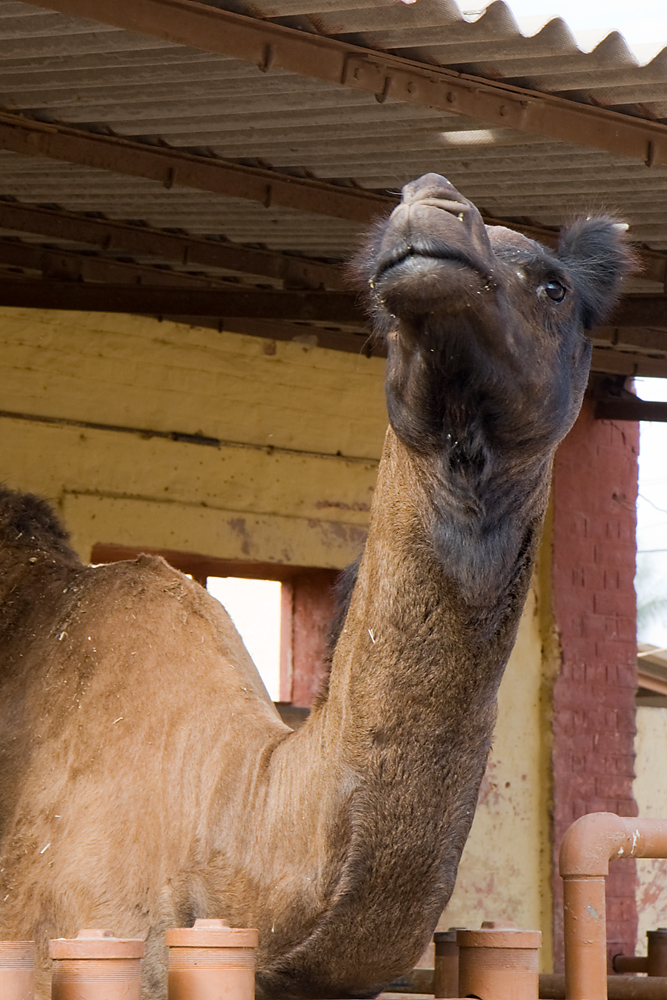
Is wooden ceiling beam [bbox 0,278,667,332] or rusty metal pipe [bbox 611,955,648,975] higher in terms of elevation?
wooden ceiling beam [bbox 0,278,667,332]

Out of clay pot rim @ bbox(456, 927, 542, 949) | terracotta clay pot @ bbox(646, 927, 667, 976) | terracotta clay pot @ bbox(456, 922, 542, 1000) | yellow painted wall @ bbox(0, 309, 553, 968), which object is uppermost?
yellow painted wall @ bbox(0, 309, 553, 968)

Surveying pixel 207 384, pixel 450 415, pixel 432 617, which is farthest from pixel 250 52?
pixel 207 384

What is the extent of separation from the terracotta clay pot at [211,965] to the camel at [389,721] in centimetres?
51

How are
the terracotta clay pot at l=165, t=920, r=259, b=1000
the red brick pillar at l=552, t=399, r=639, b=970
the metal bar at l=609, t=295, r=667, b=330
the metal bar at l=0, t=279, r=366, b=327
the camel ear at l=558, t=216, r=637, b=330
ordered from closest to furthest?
the terracotta clay pot at l=165, t=920, r=259, b=1000, the camel ear at l=558, t=216, r=637, b=330, the metal bar at l=609, t=295, r=667, b=330, the metal bar at l=0, t=279, r=366, b=327, the red brick pillar at l=552, t=399, r=639, b=970

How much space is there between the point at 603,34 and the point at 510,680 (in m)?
4.89

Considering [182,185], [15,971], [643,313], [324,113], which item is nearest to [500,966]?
[15,971]

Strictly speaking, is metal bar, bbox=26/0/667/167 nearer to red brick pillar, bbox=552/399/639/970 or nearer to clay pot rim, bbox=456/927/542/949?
clay pot rim, bbox=456/927/542/949

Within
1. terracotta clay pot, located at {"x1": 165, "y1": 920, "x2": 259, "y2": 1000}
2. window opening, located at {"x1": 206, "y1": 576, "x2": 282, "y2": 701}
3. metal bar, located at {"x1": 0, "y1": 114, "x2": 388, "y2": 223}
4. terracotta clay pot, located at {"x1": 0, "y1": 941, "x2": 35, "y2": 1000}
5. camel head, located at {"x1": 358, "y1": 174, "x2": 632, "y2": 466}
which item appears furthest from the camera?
window opening, located at {"x1": 206, "y1": 576, "x2": 282, "y2": 701}

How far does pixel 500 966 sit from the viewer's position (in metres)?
2.98

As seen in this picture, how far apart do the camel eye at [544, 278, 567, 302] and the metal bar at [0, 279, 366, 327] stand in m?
3.38

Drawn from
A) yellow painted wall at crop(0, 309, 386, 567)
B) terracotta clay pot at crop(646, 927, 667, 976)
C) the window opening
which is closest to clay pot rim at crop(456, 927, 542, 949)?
terracotta clay pot at crop(646, 927, 667, 976)

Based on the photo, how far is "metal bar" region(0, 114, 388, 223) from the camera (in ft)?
17.0

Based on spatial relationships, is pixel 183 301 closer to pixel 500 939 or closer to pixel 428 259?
pixel 428 259

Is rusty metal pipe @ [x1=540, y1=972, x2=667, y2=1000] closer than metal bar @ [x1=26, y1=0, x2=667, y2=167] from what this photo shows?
No
